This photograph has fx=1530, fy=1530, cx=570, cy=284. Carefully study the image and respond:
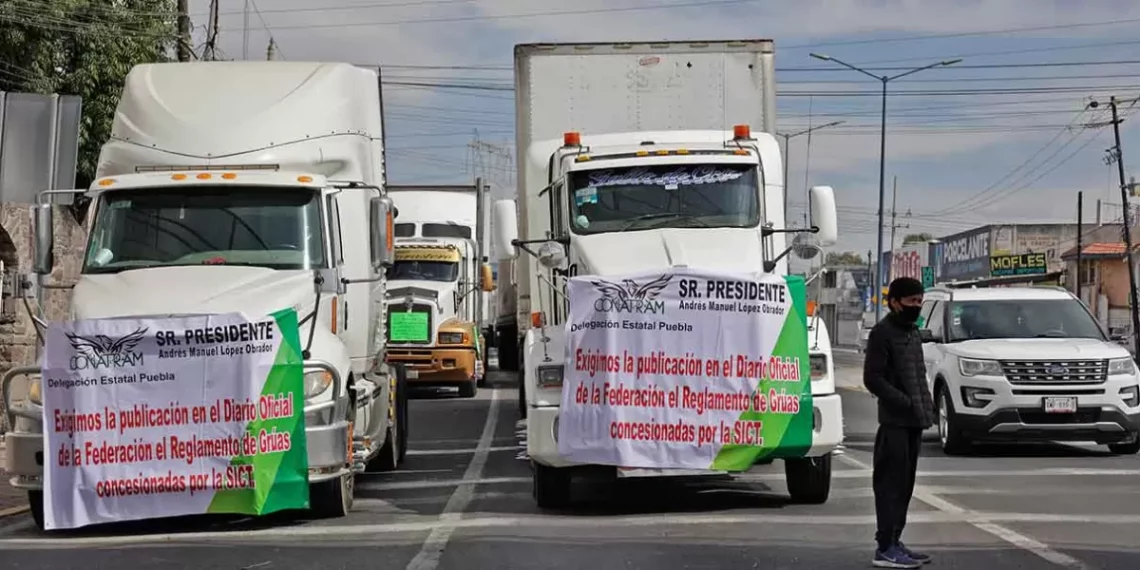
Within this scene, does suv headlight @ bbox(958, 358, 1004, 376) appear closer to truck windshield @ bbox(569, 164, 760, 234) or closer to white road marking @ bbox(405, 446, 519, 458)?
truck windshield @ bbox(569, 164, 760, 234)

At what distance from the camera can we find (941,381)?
17438 mm

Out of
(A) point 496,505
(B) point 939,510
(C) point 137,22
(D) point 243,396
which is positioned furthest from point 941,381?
(C) point 137,22

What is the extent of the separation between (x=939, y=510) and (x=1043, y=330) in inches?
252

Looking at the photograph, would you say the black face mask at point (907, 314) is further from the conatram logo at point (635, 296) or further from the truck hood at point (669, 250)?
the truck hood at point (669, 250)

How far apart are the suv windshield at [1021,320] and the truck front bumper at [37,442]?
9.10 meters

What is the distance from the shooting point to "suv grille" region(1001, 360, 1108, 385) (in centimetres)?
1656

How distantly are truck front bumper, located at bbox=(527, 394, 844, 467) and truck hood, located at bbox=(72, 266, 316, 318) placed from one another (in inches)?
77.8

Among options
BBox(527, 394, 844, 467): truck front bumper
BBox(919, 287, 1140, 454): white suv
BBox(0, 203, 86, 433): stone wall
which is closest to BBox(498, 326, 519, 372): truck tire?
BBox(0, 203, 86, 433): stone wall

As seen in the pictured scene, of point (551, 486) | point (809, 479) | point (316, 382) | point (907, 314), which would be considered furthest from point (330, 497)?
point (907, 314)

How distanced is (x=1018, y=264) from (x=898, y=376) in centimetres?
6773

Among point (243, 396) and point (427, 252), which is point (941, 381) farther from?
point (427, 252)

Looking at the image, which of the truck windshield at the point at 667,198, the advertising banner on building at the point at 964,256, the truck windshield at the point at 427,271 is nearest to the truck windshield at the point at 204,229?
the truck windshield at the point at 667,198

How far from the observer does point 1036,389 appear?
1648 cm

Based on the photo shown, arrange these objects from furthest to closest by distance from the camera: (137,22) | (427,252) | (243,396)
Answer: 1. (137,22)
2. (427,252)
3. (243,396)
